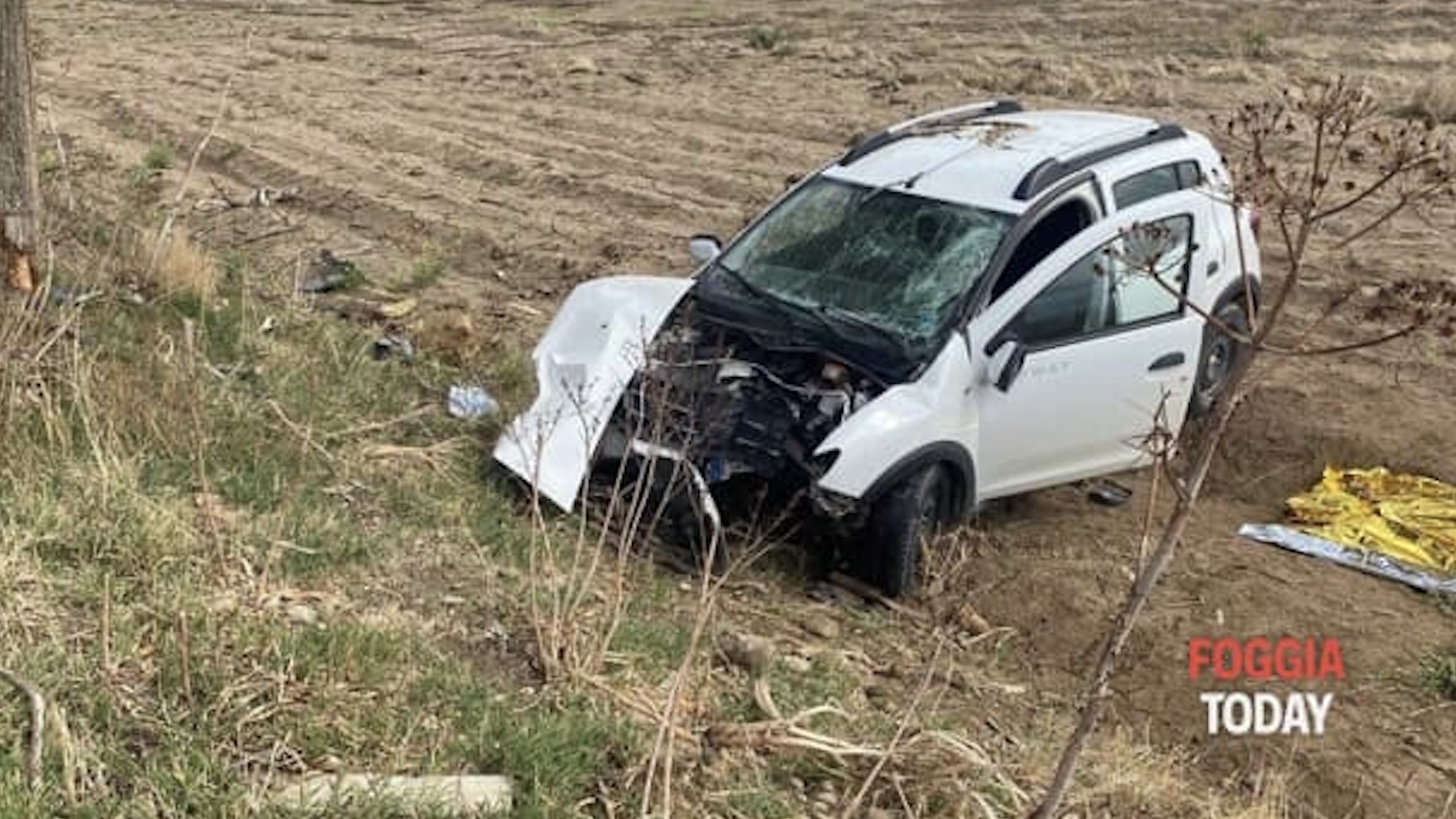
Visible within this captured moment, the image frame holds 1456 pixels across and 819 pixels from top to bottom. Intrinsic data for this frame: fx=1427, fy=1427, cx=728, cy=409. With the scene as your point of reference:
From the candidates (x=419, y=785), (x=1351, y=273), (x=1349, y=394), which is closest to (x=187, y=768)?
(x=419, y=785)

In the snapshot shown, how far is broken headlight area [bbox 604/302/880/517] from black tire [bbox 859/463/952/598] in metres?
0.36

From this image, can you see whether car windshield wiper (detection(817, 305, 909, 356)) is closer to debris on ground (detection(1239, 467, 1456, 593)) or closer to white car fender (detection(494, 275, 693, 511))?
white car fender (detection(494, 275, 693, 511))

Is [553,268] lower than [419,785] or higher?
lower

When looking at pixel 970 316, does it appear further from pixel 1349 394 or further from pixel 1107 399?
pixel 1349 394

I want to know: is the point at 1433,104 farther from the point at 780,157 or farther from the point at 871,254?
the point at 871,254

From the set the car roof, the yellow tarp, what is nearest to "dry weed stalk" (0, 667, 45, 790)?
the car roof

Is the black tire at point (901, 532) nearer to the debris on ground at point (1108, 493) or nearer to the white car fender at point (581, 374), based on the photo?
the white car fender at point (581, 374)

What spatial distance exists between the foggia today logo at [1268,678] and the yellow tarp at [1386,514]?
0.93m

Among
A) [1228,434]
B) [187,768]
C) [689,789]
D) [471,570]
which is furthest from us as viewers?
[1228,434]

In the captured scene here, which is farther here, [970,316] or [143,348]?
[143,348]

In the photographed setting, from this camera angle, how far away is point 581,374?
6328 mm

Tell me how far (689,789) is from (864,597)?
2333 mm

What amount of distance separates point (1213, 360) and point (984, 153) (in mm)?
1749

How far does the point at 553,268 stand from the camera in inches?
425
